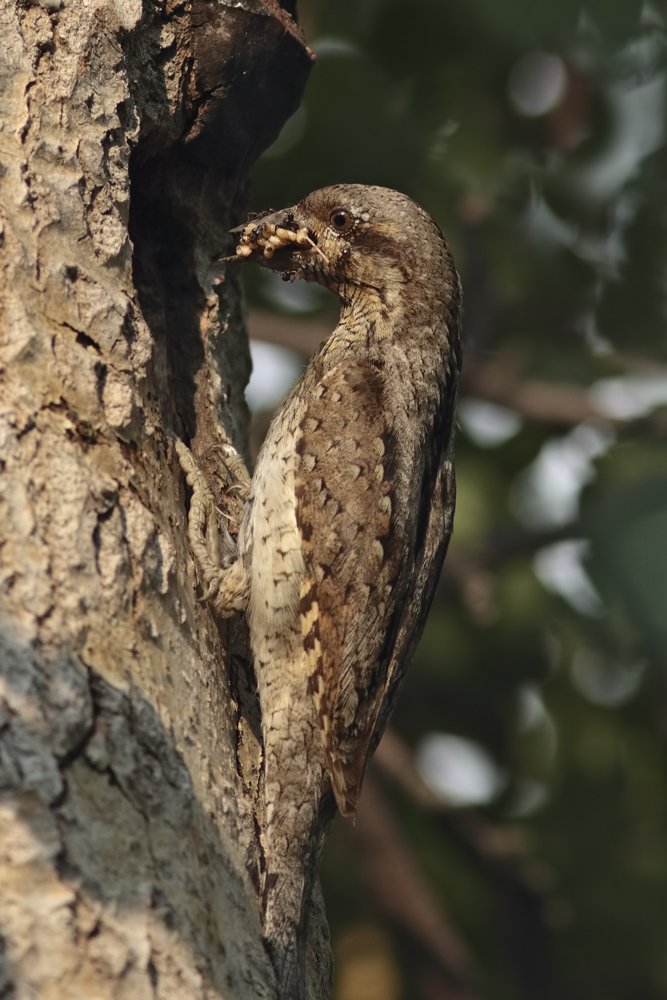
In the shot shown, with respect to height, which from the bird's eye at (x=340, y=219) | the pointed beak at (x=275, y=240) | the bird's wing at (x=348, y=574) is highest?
the bird's eye at (x=340, y=219)

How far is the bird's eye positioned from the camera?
13.6 feet

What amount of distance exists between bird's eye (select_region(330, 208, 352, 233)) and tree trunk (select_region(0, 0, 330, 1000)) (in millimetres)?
301

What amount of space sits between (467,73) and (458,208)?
0.78 m

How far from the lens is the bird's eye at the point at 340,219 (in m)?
4.15

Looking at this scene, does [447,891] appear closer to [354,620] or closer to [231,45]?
[354,620]

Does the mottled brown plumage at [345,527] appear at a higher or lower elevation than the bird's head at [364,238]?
lower

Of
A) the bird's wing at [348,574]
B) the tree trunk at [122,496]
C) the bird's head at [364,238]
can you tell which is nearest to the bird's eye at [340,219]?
the bird's head at [364,238]

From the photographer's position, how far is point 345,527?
3590mm

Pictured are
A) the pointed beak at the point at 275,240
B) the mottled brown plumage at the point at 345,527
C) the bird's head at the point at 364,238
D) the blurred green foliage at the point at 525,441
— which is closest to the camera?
the mottled brown plumage at the point at 345,527

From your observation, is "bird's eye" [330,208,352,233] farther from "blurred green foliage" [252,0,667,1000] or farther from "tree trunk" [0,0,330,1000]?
"blurred green foliage" [252,0,667,1000]

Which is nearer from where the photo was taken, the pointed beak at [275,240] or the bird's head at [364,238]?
the pointed beak at [275,240]

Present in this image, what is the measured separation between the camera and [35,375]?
294cm

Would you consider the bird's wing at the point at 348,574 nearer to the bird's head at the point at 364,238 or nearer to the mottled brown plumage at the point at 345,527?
the mottled brown plumage at the point at 345,527

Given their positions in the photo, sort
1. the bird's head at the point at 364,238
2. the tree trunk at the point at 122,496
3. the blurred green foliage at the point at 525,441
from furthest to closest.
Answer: the blurred green foliage at the point at 525,441 → the bird's head at the point at 364,238 → the tree trunk at the point at 122,496
